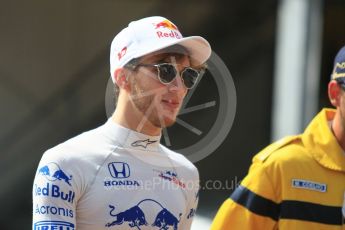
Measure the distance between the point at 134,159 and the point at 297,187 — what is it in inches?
25.5

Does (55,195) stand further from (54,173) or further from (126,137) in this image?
(126,137)

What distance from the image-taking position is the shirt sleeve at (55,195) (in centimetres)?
218

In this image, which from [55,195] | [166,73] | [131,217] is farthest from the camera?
[166,73]

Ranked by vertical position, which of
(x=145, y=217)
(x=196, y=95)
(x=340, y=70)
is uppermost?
(x=196, y=95)

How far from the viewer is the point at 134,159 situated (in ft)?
8.05

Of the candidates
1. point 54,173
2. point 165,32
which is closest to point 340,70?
point 165,32

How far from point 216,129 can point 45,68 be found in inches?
87.7

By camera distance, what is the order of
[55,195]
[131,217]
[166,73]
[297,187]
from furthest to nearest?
[297,187] → [166,73] → [131,217] → [55,195]

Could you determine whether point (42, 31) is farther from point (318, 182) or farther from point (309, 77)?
point (318, 182)

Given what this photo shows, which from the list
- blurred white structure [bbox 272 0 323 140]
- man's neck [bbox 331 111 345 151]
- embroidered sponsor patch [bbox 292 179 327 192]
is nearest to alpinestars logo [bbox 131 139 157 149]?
embroidered sponsor patch [bbox 292 179 327 192]

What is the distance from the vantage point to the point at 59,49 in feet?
19.9

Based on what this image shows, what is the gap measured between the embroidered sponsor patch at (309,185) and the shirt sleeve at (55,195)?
88cm

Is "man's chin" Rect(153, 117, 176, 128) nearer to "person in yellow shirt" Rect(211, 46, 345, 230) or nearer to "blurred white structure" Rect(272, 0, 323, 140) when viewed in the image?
"person in yellow shirt" Rect(211, 46, 345, 230)

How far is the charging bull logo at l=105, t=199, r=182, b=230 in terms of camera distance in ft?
7.50
